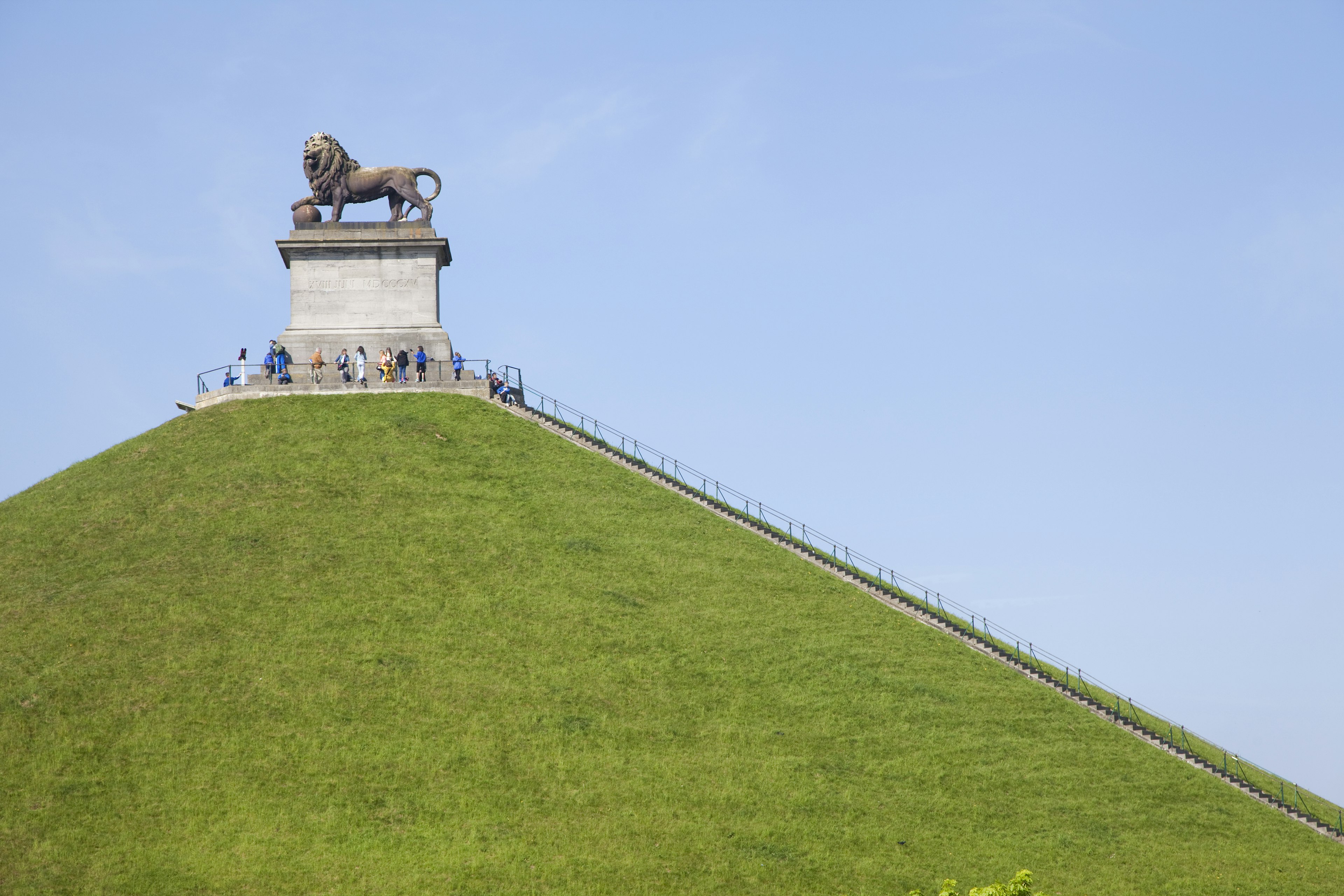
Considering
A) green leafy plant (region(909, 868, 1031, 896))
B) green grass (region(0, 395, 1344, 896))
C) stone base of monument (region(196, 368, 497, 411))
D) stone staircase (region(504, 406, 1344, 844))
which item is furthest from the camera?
stone base of monument (region(196, 368, 497, 411))

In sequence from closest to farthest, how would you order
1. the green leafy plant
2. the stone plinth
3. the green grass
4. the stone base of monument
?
the green leafy plant < the green grass < the stone base of monument < the stone plinth

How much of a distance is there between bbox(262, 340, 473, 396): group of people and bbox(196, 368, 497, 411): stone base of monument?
0.62 ft

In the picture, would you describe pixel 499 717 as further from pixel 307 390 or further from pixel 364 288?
pixel 364 288

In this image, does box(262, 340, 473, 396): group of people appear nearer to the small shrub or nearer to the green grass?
the green grass

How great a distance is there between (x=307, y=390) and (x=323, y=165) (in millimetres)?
9495

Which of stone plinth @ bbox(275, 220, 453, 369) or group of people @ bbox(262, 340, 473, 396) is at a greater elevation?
stone plinth @ bbox(275, 220, 453, 369)

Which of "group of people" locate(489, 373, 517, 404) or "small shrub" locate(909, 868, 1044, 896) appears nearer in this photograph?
"small shrub" locate(909, 868, 1044, 896)

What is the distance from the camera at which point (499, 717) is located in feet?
118

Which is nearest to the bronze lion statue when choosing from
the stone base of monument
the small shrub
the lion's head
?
the lion's head

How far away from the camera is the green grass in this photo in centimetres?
3116

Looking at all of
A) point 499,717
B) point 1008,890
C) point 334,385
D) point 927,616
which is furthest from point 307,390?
point 1008,890

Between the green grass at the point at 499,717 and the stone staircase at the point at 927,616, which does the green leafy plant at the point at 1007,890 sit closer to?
the green grass at the point at 499,717

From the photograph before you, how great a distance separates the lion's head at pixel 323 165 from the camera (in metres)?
56.3

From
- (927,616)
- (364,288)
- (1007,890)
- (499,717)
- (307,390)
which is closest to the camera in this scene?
(1007,890)
